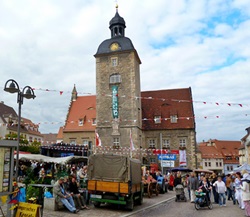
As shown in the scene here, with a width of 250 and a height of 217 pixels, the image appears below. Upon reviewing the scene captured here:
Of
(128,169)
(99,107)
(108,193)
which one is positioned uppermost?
(99,107)

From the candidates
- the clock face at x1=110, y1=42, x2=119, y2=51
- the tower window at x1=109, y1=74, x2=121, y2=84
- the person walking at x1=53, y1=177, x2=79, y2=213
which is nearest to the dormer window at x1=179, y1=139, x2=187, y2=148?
the tower window at x1=109, y1=74, x2=121, y2=84

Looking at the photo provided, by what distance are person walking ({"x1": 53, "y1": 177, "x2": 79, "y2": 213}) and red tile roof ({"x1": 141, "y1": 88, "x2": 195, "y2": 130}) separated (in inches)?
1053

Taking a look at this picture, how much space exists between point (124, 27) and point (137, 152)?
17.8 meters

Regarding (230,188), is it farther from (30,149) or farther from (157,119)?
(30,149)

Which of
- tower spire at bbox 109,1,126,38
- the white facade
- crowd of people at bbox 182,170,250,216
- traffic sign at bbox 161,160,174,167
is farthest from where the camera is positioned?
the white facade

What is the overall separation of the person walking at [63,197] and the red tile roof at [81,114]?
29.0 meters

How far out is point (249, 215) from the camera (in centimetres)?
1077

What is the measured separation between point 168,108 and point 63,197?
1199 inches

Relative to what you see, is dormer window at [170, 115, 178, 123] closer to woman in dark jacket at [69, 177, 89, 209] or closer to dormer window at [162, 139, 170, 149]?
dormer window at [162, 139, 170, 149]

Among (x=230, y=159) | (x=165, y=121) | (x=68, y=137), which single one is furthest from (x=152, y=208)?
(x=230, y=159)

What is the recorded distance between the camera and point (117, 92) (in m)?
35.5

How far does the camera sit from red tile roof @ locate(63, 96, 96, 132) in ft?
137

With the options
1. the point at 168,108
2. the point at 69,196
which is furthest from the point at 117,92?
the point at 69,196

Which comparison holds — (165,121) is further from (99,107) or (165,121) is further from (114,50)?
(114,50)
